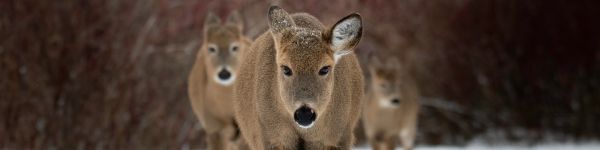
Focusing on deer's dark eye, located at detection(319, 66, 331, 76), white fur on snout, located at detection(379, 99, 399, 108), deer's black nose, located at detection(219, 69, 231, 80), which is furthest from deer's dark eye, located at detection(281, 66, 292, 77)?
white fur on snout, located at detection(379, 99, 399, 108)

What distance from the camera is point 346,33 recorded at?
19.9 feet

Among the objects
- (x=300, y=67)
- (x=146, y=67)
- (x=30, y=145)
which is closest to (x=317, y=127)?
(x=300, y=67)

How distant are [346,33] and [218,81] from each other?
15.4 ft

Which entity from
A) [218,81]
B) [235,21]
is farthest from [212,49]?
[235,21]

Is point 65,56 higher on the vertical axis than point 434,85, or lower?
lower

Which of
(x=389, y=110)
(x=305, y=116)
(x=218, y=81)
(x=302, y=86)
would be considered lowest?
(x=218, y=81)

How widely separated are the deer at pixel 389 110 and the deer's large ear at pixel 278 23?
7114 millimetres

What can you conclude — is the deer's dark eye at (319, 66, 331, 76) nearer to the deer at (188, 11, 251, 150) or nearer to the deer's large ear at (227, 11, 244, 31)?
the deer at (188, 11, 251, 150)

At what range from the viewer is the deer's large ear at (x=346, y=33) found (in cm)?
600

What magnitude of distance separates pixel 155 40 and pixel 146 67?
0.61 meters

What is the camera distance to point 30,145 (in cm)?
1655

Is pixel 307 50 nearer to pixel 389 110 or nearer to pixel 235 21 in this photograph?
pixel 235 21

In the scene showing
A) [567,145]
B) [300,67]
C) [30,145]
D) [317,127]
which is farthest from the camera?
[567,145]

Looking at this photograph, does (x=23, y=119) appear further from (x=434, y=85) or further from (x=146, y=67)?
(x=434, y=85)
